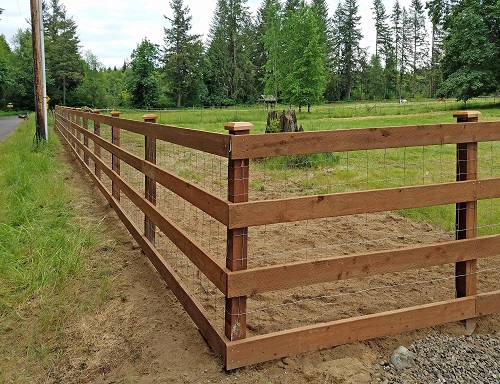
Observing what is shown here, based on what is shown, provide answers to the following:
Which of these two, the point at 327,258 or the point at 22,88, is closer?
the point at 327,258

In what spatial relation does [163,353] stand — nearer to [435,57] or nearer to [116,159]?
[116,159]

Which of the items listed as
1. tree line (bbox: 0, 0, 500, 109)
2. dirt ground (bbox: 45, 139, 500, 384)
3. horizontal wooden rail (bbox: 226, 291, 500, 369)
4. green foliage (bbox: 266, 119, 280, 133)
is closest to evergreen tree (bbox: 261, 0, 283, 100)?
tree line (bbox: 0, 0, 500, 109)

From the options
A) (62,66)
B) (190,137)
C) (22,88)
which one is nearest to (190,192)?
(190,137)

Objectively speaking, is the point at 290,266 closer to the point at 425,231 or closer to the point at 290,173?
the point at 425,231

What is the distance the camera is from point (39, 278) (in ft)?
13.9

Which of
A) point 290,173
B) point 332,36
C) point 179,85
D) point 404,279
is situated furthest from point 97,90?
point 404,279

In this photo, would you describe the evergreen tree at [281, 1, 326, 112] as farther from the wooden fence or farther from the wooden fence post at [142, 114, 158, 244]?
the wooden fence

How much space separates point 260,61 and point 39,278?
79.7m

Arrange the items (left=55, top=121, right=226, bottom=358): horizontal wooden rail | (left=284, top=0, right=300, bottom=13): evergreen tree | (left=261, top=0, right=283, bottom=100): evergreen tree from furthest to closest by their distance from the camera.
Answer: (left=284, top=0, right=300, bottom=13): evergreen tree
(left=261, top=0, right=283, bottom=100): evergreen tree
(left=55, top=121, right=226, bottom=358): horizontal wooden rail

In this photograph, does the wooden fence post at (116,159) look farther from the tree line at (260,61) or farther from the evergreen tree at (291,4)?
the evergreen tree at (291,4)

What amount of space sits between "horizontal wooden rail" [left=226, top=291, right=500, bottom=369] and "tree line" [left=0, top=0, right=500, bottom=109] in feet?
123

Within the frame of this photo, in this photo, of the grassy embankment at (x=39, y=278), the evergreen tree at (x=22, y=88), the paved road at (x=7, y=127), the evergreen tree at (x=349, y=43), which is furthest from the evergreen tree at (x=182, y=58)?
the grassy embankment at (x=39, y=278)

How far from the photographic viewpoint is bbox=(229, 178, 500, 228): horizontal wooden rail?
9.16ft

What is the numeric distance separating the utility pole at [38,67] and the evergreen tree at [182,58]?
180 ft
